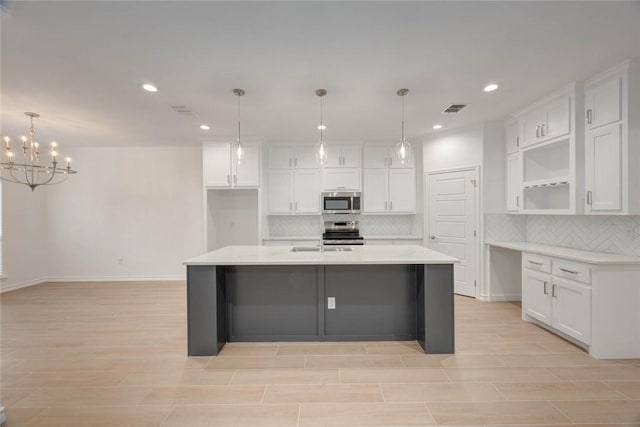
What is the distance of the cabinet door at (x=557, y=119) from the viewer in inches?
125

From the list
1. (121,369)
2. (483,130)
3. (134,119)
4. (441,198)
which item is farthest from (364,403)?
(134,119)

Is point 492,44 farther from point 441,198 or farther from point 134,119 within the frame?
point 134,119

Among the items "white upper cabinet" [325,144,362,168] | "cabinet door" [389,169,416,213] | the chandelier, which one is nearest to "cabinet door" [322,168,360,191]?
"white upper cabinet" [325,144,362,168]

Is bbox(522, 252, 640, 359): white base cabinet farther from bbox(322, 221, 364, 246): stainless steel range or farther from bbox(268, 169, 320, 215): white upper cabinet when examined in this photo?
bbox(268, 169, 320, 215): white upper cabinet

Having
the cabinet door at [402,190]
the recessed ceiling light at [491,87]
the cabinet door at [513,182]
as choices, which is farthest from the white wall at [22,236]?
the cabinet door at [513,182]

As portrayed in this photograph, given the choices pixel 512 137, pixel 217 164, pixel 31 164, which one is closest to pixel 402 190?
pixel 512 137

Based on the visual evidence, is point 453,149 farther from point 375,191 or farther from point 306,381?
point 306,381

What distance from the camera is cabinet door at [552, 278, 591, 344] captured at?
8.95 ft

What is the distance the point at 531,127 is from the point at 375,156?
2.37 meters

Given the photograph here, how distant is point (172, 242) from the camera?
5812 millimetres

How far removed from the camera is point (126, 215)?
5836 millimetres

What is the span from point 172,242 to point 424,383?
5.18m

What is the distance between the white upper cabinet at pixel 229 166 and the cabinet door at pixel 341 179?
1235 millimetres

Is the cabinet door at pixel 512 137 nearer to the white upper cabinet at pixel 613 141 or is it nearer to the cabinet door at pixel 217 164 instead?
the white upper cabinet at pixel 613 141
